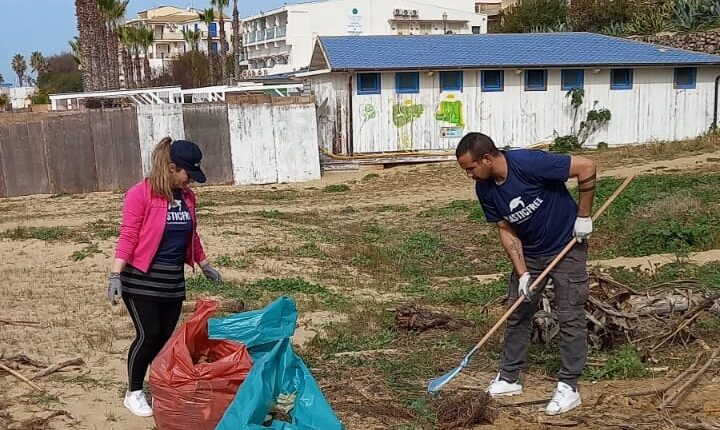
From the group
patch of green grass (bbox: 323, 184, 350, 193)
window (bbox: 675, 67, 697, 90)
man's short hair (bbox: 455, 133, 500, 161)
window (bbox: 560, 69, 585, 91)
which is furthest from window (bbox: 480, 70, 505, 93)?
man's short hair (bbox: 455, 133, 500, 161)

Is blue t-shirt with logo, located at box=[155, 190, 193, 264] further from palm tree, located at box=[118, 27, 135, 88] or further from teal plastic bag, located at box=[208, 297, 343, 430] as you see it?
palm tree, located at box=[118, 27, 135, 88]

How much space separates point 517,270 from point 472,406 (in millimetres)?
809

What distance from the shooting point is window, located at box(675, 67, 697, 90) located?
22.2 metres

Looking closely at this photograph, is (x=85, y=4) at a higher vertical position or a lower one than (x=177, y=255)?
higher

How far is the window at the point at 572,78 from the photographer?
2170 cm

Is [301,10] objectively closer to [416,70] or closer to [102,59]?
[102,59]

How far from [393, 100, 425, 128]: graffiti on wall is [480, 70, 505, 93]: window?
179 centimetres

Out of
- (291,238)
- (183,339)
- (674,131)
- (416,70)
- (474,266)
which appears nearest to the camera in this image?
(183,339)

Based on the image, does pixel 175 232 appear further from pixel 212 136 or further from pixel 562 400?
pixel 212 136

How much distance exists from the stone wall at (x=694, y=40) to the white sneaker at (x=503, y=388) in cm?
2394

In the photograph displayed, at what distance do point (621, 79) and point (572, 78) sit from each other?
54.8 inches

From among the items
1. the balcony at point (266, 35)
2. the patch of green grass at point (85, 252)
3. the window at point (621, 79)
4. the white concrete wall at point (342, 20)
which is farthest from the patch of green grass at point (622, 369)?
the balcony at point (266, 35)

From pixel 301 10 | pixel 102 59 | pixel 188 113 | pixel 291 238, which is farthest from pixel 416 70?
pixel 301 10

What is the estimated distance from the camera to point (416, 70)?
814 inches
